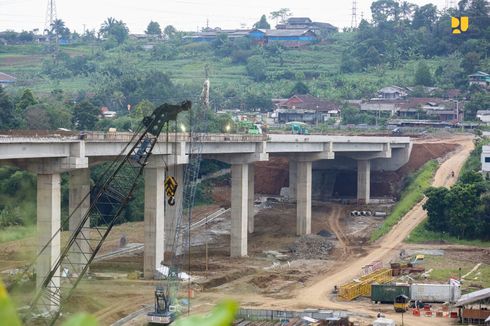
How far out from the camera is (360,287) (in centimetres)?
6259

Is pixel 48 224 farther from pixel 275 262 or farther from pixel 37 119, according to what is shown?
pixel 37 119

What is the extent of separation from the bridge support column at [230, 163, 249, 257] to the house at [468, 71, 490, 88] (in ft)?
250

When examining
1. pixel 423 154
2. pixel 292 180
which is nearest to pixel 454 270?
pixel 292 180

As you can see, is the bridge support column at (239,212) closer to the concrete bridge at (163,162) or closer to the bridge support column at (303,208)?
the concrete bridge at (163,162)

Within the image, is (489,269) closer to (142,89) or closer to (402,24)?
(142,89)

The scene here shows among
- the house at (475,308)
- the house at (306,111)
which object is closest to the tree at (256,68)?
the house at (306,111)

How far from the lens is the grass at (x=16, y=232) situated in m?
78.6

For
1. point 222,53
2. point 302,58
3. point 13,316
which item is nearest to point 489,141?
point 302,58

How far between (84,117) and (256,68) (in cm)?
7559

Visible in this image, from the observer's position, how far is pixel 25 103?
4439 inches

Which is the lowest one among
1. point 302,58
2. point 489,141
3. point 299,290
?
point 299,290

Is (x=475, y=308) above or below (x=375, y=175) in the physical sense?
below

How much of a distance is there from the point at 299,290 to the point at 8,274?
1913 centimetres

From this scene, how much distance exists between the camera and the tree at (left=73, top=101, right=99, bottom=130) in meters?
109
